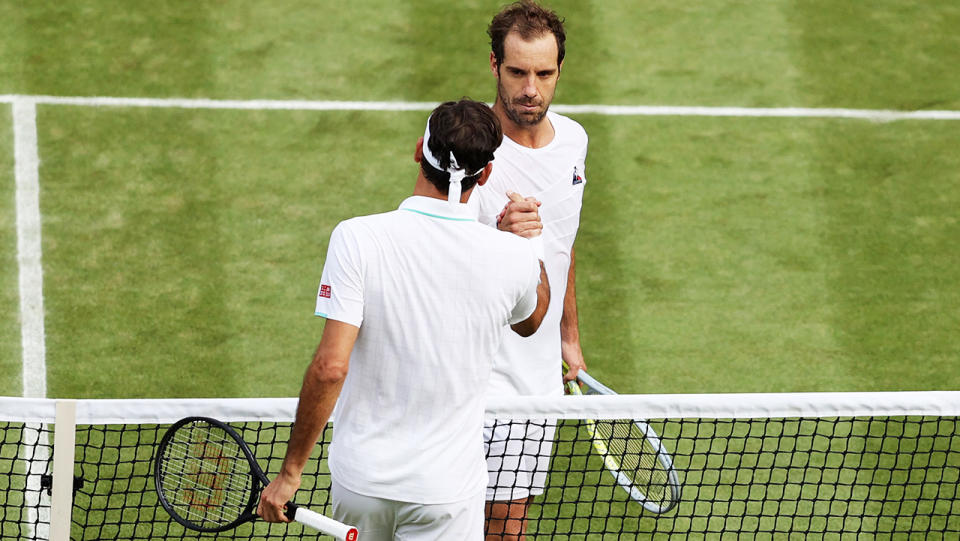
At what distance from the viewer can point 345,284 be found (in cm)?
446

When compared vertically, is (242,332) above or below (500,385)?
below

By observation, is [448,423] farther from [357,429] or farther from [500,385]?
[500,385]

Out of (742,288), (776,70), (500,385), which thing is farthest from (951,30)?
(500,385)

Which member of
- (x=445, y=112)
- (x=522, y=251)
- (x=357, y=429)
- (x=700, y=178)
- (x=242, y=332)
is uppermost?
(x=445, y=112)

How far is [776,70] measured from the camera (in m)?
10.8

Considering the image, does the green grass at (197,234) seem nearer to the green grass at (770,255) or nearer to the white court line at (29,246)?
the white court line at (29,246)

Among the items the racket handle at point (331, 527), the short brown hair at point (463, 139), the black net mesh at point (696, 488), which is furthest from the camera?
the black net mesh at point (696, 488)

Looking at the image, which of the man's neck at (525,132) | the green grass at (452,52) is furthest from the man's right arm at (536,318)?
the green grass at (452,52)

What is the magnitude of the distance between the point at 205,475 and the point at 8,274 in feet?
12.2

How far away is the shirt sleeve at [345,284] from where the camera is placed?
14.6 ft

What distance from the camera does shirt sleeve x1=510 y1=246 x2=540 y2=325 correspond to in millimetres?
4781

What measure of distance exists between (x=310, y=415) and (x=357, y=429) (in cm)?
20

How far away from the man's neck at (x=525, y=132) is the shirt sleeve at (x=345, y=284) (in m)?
1.70

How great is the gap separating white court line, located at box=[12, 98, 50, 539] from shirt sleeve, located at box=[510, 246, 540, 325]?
3.21 metres
